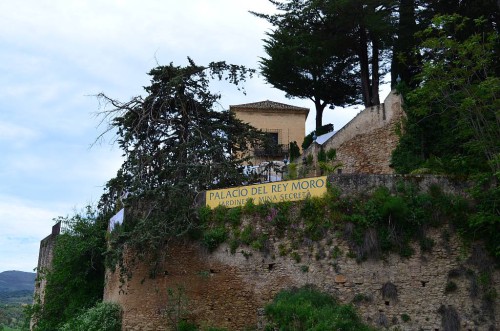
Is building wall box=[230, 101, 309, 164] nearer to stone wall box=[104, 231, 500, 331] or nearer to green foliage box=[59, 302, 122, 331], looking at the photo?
stone wall box=[104, 231, 500, 331]

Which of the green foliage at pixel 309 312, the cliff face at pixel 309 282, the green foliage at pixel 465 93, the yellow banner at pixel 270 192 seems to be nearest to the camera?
the green foliage at pixel 309 312

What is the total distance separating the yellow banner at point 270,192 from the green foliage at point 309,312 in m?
2.47

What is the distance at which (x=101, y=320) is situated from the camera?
14.8m

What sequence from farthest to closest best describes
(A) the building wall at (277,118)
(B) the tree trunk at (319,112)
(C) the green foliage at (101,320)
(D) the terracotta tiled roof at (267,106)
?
1. (D) the terracotta tiled roof at (267,106)
2. (A) the building wall at (277,118)
3. (B) the tree trunk at (319,112)
4. (C) the green foliage at (101,320)

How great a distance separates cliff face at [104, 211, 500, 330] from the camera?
12711 millimetres

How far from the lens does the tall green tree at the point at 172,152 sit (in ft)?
47.2

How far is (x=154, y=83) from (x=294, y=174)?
6.12 metres

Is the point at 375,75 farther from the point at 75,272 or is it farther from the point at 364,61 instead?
the point at 75,272

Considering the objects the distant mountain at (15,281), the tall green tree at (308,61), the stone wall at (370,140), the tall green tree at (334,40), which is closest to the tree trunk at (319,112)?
the tall green tree at (308,61)

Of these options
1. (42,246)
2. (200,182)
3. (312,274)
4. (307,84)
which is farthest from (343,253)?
(42,246)

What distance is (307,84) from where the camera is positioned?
27328 mm

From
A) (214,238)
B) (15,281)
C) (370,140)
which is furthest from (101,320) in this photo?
(15,281)

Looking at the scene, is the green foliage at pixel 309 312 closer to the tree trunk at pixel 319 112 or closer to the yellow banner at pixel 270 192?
the yellow banner at pixel 270 192

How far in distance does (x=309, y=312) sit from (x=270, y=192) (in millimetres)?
3779
